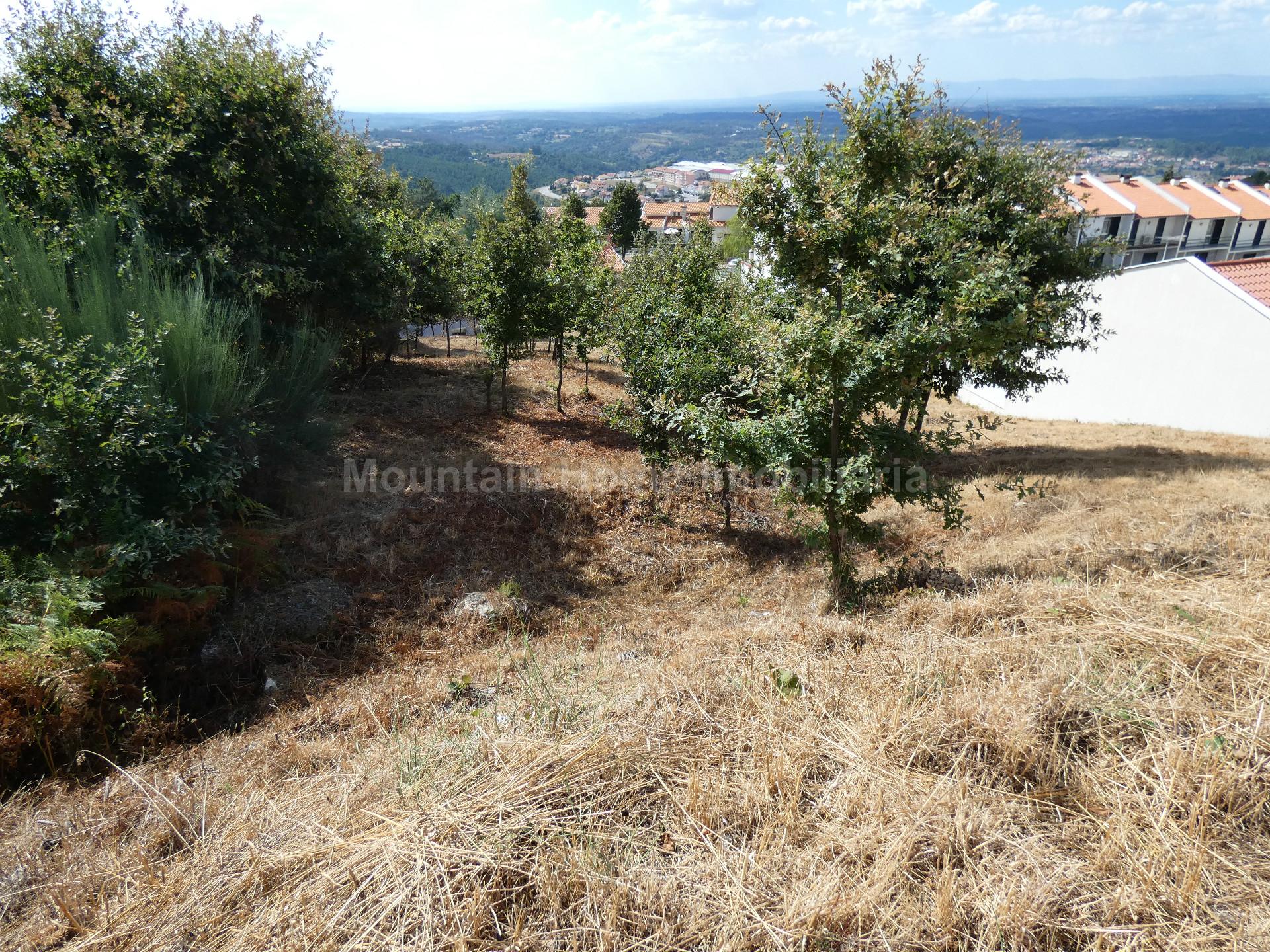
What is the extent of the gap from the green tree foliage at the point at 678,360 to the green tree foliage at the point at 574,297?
215cm

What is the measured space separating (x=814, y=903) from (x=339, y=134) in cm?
1607

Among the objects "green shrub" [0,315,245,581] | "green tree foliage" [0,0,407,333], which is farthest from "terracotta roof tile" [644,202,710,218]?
"green shrub" [0,315,245,581]

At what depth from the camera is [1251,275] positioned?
16.8 metres

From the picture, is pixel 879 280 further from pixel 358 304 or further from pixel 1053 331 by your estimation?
pixel 358 304

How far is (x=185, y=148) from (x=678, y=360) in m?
7.24

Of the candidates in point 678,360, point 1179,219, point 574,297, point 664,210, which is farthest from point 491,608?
point 664,210

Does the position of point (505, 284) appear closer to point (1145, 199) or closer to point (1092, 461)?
point (1092, 461)

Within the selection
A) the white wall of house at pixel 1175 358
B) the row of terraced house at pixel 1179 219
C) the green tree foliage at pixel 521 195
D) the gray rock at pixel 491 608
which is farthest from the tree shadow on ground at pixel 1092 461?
the row of terraced house at pixel 1179 219

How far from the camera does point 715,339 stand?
8539 mm

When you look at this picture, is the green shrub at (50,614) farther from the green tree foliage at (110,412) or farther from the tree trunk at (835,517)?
the tree trunk at (835,517)

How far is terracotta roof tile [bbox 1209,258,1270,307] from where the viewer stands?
15.9 meters

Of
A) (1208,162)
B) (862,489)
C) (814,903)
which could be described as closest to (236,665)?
(814,903)

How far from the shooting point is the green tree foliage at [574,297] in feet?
42.1

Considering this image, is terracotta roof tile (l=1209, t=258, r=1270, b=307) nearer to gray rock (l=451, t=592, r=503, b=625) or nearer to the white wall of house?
the white wall of house
